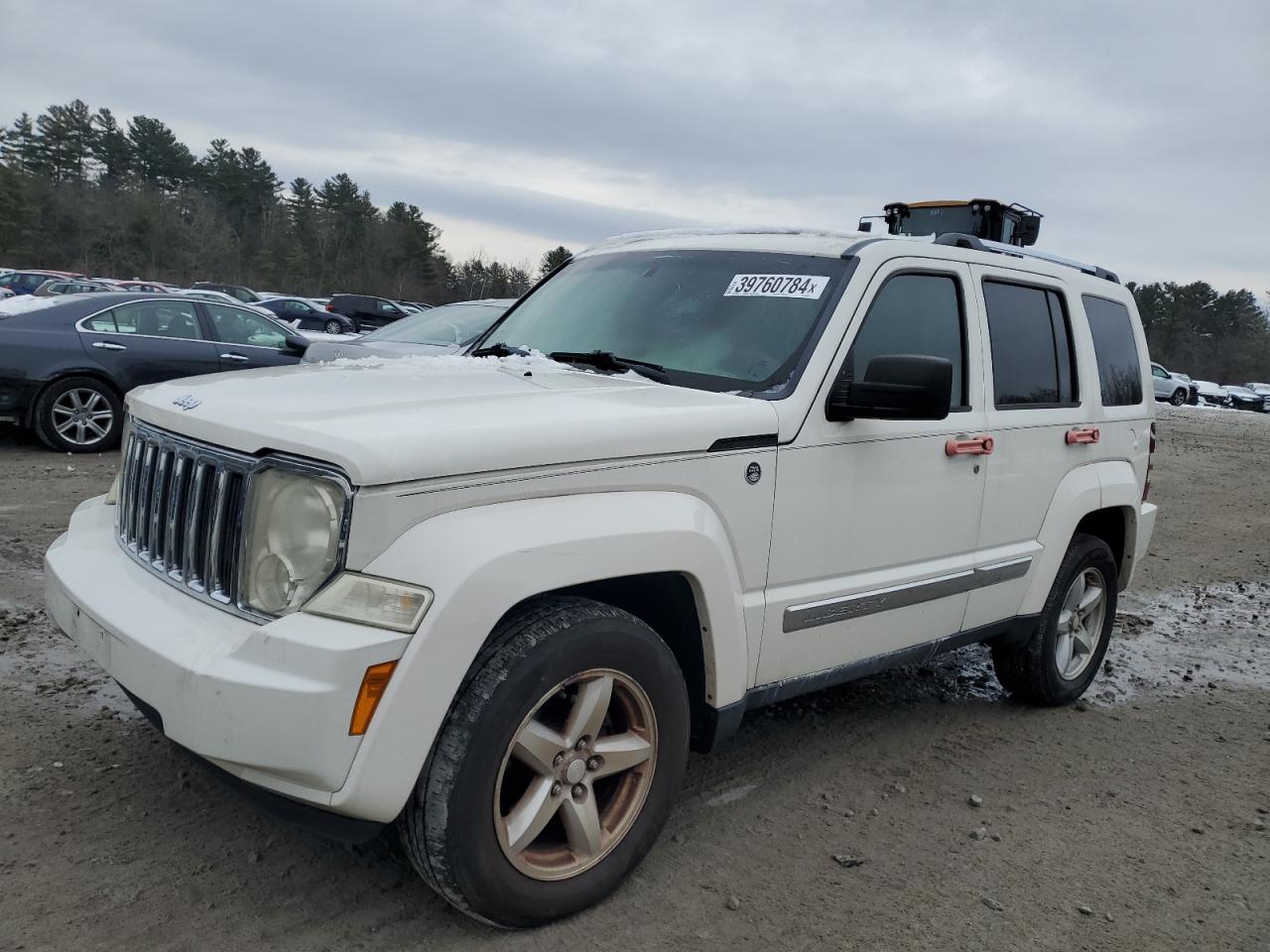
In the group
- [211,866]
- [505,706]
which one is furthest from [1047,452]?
[211,866]

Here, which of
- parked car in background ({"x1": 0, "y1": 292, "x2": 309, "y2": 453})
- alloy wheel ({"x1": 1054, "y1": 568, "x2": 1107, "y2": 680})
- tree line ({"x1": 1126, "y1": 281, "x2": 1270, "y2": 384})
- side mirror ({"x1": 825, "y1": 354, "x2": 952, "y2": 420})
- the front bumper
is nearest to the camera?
the front bumper

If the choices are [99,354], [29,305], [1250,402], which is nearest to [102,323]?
[99,354]

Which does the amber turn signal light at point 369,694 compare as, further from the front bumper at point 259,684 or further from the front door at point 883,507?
the front door at point 883,507

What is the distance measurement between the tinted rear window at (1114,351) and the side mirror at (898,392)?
6.64ft

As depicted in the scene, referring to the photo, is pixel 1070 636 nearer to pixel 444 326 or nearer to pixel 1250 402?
pixel 444 326

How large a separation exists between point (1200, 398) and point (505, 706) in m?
47.1

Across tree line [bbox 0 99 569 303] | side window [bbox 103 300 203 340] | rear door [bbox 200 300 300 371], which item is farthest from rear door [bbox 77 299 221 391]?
tree line [bbox 0 99 569 303]

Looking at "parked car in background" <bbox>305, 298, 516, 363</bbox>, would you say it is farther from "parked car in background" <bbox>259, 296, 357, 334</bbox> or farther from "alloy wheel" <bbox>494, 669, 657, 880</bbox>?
"parked car in background" <bbox>259, 296, 357, 334</bbox>

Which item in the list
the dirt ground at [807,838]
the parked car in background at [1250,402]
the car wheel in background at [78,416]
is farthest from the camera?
the parked car in background at [1250,402]

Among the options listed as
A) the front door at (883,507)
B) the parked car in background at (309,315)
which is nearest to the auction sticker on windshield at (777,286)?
the front door at (883,507)

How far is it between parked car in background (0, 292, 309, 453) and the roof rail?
752 cm

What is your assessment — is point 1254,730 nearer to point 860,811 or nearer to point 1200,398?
point 860,811

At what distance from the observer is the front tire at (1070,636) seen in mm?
4543

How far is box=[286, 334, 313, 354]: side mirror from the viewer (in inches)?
399
